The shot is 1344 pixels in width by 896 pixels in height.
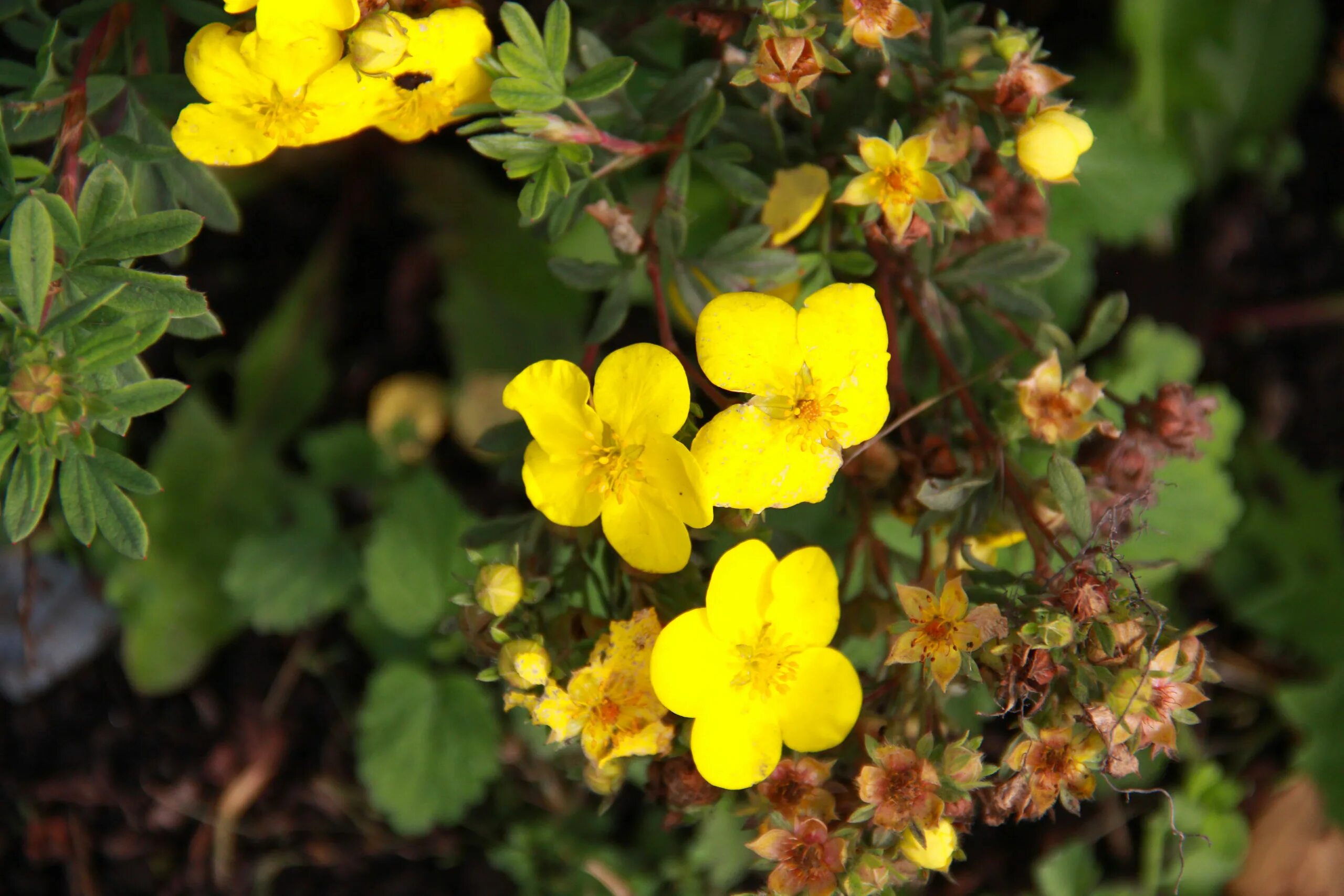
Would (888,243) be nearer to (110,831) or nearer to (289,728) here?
(289,728)

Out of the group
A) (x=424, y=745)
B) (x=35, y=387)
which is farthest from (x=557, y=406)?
(x=424, y=745)

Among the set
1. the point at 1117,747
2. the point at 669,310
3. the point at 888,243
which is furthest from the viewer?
the point at 669,310

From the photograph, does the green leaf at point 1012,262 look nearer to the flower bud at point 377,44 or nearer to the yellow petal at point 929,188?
the yellow petal at point 929,188

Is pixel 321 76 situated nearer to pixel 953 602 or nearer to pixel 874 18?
pixel 874 18

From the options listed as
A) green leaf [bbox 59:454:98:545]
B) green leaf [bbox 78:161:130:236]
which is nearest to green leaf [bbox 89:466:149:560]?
green leaf [bbox 59:454:98:545]

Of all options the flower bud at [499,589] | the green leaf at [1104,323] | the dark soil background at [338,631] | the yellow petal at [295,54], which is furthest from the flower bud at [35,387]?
the dark soil background at [338,631]

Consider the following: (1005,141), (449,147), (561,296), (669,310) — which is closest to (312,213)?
(449,147)
